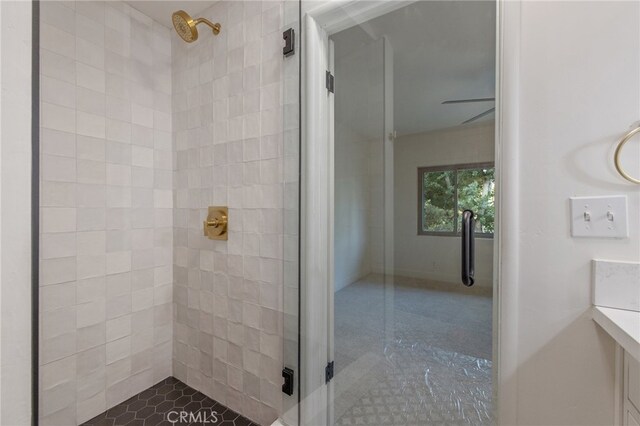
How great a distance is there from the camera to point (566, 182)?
27.2 inches

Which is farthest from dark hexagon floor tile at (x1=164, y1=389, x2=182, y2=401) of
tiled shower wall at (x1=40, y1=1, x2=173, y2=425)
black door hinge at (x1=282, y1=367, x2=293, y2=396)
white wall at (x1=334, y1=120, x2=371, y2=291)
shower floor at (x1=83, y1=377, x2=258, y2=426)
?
white wall at (x1=334, y1=120, x2=371, y2=291)

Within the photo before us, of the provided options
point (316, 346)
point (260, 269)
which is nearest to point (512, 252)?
point (316, 346)

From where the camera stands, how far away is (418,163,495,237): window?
83 cm

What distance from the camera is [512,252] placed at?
74 centimetres

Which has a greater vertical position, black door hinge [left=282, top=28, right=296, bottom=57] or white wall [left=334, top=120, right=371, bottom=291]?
black door hinge [left=282, top=28, right=296, bottom=57]

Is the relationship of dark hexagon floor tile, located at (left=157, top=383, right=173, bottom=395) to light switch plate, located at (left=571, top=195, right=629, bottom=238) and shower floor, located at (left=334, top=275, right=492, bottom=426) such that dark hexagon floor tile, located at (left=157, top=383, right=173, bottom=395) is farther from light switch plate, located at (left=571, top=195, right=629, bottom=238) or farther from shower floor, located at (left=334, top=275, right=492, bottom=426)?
light switch plate, located at (left=571, top=195, right=629, bottom=238)

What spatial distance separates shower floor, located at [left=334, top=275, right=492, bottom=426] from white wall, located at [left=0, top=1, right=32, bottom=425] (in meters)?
0.92

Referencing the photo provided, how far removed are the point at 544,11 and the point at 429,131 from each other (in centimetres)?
42

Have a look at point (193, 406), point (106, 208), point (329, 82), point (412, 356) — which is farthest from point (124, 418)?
point (329, 82)

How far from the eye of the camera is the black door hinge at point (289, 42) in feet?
3.45

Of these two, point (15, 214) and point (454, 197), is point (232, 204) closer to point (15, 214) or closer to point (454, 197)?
point (15, 214)

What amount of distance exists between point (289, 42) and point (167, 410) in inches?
69.6

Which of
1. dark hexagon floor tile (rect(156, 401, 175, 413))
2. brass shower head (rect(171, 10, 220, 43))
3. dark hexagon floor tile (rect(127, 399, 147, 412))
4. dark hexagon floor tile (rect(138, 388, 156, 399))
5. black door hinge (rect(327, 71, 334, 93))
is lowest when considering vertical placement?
dark hexagon floor tile (rect(156, 401, 175, 413))

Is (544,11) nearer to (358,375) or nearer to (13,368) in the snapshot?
(358,375)
